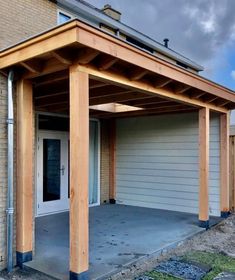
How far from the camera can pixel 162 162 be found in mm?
8594

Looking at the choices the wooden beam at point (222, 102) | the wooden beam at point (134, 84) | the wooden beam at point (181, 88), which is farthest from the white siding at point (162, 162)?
the wooden beam at point (181, 88)

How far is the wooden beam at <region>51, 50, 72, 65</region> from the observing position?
352 centimetres

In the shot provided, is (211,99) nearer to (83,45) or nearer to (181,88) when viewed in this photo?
(181,88)

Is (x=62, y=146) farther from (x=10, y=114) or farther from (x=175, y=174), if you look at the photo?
(x=10, y=114)

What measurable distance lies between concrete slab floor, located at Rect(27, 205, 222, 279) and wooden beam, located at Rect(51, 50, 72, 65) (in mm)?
2653

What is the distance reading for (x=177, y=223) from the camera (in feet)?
22.2

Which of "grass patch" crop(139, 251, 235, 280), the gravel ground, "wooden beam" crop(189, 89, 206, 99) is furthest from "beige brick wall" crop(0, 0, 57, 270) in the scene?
"wooden beam" crop(189, 89, 206, 99)

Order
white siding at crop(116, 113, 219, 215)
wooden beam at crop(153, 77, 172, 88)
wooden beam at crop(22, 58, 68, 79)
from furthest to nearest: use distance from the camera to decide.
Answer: white siding at crop(116, 113, 219, 215)
wooden beam at crop(153, 77, 172, 88)
wooden beam at crop(22, 58, 68, 79)

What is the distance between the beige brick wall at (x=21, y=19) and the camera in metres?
4.67

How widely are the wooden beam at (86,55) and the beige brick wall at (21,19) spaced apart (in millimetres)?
1579

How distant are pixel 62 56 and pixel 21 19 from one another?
2.09 m

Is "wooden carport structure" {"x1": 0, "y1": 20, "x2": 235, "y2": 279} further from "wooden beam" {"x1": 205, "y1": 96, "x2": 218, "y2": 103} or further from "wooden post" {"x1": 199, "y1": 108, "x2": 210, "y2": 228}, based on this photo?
"wooden post" {"x1": 199, "y1": 108, "x2": 210, "y2": 228}

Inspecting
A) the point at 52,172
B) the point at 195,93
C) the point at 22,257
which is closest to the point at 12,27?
the point at 22,257

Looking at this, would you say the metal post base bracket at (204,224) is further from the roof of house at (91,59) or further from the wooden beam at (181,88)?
the roof of house at (91,59)
